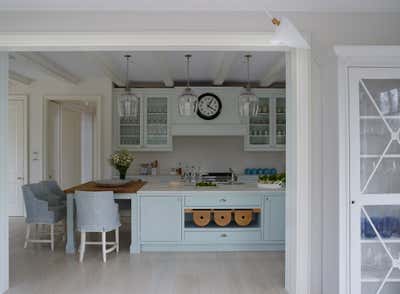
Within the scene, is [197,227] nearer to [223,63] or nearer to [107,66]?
[223,63]

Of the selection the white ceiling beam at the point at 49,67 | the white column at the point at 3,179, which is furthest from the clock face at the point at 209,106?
the white column at the point at 3,179

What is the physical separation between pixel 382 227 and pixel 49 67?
4.66 metres

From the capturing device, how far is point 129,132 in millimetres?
6285

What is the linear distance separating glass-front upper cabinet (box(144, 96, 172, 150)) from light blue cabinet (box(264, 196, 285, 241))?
2.62 metres

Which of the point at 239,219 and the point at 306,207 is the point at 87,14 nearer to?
the point at 306,207

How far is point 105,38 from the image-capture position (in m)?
2.82

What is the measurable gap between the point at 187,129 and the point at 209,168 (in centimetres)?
102

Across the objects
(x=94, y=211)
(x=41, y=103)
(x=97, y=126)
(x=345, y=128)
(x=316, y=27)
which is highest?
(x=316, y=27)

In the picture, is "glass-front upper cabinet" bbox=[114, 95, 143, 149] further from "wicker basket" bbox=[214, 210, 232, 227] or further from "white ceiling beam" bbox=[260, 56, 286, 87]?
"wicker basket" bbox=[214, 210, 232, 227]

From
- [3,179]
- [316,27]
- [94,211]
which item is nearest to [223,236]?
[94,211]

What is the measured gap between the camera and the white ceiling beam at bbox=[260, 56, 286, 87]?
471 cm

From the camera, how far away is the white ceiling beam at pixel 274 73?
4.71 metres

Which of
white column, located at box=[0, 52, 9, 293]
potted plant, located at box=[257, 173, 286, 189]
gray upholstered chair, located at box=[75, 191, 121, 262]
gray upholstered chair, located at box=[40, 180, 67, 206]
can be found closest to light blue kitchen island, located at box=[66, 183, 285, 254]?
potted plant, located at box=[257, 173, 286, 189]

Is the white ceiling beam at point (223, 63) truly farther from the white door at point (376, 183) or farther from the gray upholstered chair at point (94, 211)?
the gray upholstered chair at point (94, 211)
